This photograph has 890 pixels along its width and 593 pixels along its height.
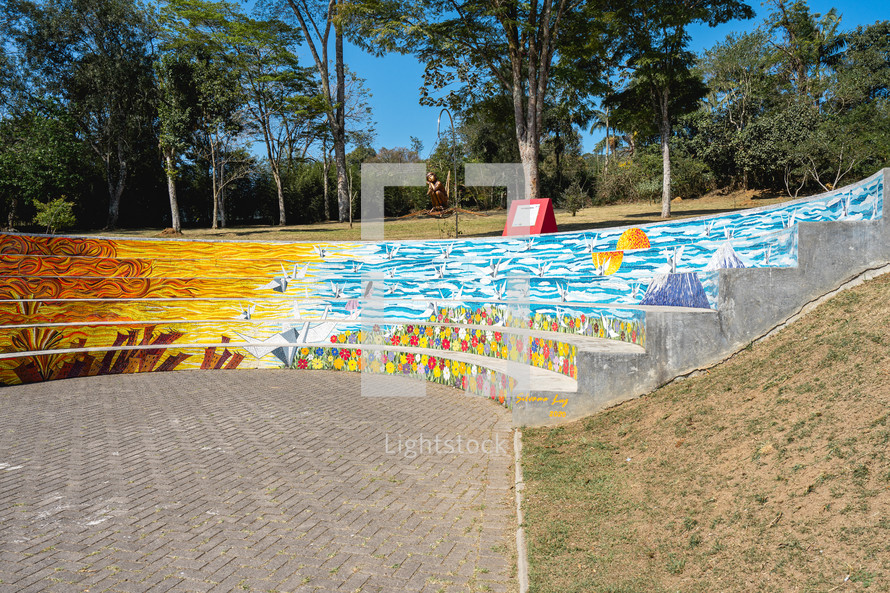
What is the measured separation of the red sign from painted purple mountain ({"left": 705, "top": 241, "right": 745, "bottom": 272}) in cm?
464

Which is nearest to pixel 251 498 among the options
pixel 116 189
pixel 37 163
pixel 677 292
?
pixel 677 292

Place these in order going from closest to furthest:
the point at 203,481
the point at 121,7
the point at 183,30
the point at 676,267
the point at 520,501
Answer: the point at 520,501, the point at 203,481, the point at 676,267, the point at 183,30, the point at 121,7

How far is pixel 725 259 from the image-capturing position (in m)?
7.46

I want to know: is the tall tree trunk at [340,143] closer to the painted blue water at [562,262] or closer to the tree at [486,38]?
the tree at [486,38]

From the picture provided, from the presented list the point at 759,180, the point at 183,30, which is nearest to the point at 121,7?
the point at 183,30

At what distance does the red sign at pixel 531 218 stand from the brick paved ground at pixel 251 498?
594cm

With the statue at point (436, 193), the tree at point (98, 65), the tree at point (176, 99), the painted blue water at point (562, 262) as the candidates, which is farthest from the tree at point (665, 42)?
the tree at point (98, 65)

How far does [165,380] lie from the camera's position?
9648 millimetres

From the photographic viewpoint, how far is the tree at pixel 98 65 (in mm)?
29344

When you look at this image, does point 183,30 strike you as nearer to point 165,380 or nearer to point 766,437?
point 165,380

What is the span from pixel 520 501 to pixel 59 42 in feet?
132

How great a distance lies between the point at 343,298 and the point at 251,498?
23.6 feet

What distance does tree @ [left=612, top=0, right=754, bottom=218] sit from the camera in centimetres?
1870

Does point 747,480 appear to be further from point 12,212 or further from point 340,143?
point 12,212
